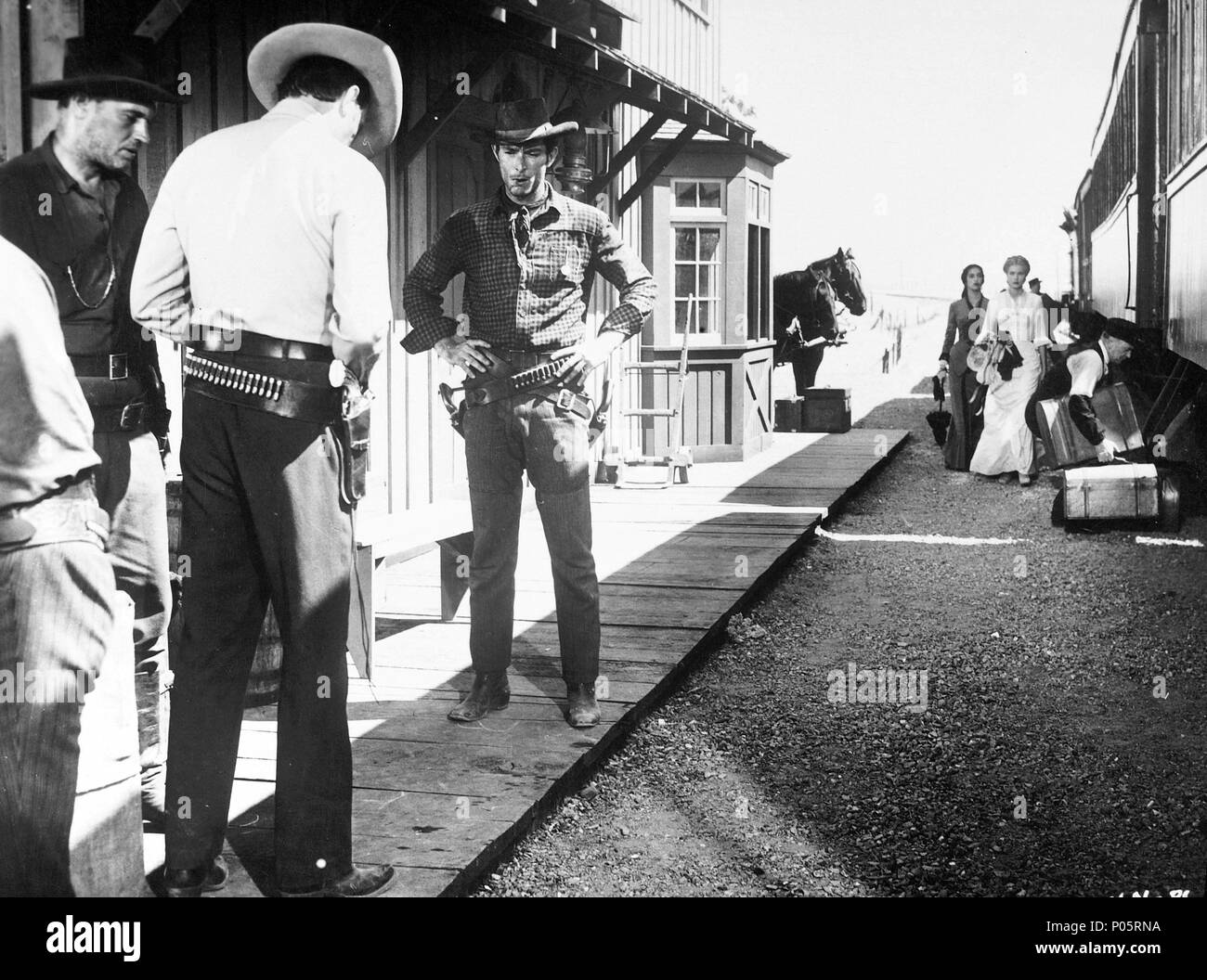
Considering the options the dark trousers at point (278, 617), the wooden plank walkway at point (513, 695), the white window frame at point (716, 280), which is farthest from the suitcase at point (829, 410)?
the dark trousers at point (278, 617)

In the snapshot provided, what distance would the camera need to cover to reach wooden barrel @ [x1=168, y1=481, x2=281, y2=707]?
16.1ft

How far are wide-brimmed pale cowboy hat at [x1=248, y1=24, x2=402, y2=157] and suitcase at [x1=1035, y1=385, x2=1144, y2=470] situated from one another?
8312mm

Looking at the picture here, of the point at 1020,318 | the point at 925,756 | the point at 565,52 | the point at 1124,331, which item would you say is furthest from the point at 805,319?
the point at 925,756

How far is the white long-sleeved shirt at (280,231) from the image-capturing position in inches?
124

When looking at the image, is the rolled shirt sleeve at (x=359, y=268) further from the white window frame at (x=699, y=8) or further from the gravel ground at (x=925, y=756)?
the white window frame at (x=699, y=8)

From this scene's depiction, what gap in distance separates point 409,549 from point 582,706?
1286 millimetres

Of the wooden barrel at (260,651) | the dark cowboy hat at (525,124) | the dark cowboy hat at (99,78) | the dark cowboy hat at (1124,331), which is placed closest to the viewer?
the dark cowboy hat at (99,78)

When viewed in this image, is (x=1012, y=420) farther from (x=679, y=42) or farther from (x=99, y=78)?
(x=99, y=78)

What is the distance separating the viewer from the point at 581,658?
484 cm

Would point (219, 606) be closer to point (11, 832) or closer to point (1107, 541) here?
point (11, 832)

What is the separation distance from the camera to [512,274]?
467cm

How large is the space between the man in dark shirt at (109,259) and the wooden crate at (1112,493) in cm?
724
